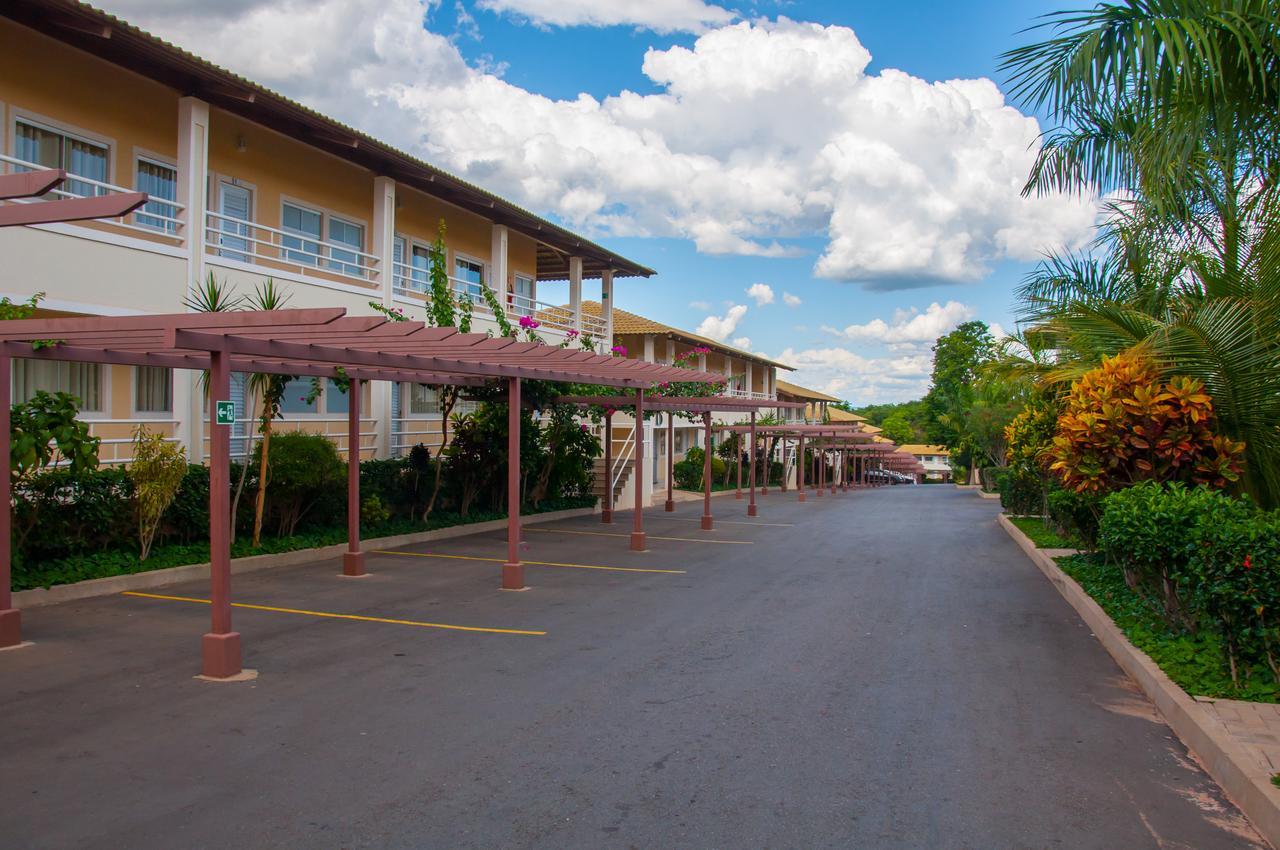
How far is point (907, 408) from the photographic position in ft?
461

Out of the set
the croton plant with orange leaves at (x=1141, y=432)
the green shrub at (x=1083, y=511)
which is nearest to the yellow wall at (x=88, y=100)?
the croton plant with orange leaves at (x=1141, y=432)

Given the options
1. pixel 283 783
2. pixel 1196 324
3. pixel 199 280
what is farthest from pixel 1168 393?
pixel 199 280

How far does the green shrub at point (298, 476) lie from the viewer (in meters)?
14.1

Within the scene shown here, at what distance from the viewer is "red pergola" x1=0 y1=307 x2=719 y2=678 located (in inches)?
297

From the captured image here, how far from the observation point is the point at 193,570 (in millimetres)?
12336

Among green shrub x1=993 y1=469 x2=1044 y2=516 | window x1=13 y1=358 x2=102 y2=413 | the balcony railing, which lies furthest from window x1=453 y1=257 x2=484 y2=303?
green shrub x1=993 y1=469 x2=1044 y2=516

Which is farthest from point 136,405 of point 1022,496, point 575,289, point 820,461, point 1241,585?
point 820,461

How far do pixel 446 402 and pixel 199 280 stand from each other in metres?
6.04

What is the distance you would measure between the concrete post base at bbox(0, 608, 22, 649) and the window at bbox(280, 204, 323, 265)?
10035 millimetres

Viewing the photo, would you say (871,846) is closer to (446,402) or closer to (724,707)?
(724,707)

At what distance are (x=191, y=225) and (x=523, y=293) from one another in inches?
510

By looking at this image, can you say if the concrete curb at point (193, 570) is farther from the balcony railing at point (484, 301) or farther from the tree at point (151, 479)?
the balcony railing at point (484, 301)

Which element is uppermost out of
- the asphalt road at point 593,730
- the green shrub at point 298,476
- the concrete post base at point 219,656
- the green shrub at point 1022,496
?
the green shrub at point 298,476

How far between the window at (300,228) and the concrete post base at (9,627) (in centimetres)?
1004
